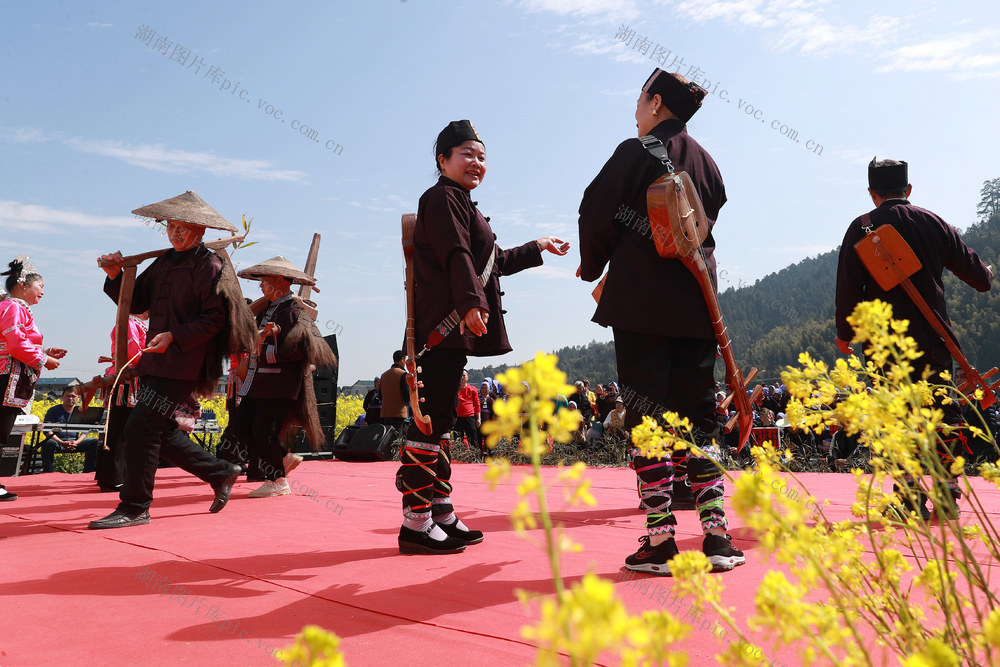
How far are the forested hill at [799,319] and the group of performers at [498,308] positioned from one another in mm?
32390

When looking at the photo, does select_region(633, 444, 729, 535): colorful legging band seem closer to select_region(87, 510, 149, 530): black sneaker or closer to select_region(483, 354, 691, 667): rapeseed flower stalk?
select_region(483, 354, 691, 667): rapeseed flower stalk

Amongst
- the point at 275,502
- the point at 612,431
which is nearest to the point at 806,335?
the point at 612,431

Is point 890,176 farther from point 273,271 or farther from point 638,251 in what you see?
point 273,271

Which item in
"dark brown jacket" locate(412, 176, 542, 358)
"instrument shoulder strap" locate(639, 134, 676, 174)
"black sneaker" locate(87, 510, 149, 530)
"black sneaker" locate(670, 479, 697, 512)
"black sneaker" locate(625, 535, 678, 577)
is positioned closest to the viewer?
"black sneaker" locate(625, 535, 678, 577)

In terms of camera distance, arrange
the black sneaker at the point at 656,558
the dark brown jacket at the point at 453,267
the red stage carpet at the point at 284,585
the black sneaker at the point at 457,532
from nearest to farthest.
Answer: the red stage carpet at the point at 284,585 → the black sneaker at the point at 656,558 → the dark brown jacket at the point at 453,267 → the black sneaker at the point at 457,532

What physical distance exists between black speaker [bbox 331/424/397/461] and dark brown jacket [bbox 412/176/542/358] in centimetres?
638

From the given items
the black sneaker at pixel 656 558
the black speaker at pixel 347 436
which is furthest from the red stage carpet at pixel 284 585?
the black speaker at pixel 347 436

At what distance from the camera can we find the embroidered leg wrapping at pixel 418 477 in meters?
3.25

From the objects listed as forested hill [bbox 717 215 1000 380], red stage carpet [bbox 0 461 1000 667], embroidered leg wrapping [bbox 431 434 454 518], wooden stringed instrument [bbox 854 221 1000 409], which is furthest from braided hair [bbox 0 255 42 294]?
forested hill [bbox 717 215 1000 380]

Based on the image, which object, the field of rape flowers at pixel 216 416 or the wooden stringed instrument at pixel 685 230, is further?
the field of rape flowers at pixel 216 416

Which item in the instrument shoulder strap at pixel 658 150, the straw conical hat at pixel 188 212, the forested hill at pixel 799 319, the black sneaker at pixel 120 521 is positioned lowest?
the black sneaker at pixel 120 521

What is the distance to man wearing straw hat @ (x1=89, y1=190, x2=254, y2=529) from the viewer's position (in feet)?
13.6

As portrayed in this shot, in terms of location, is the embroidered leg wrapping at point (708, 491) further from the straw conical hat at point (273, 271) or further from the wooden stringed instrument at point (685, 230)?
the straw conical hat at point (273, 271)

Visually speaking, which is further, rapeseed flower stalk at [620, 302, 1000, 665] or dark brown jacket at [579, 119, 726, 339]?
dark brown jacket at [579, 119, 726, 339]
